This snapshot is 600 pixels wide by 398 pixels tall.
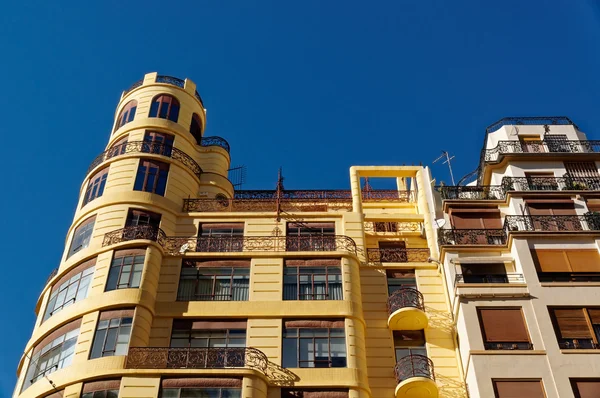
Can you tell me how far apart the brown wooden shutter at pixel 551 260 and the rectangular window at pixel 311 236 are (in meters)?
8.78

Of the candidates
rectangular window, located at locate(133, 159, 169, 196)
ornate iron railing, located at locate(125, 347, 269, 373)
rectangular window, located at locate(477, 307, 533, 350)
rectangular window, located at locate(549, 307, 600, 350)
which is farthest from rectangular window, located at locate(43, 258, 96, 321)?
rectangular window, located at locate(549, 307, 600, 350)

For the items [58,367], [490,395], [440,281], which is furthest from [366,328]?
[58,367]

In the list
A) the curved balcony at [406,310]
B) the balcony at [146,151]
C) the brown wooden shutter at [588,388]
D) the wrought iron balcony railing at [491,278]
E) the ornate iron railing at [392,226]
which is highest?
the balcony at [146,151]

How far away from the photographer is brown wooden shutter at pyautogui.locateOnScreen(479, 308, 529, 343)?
27.0 metres

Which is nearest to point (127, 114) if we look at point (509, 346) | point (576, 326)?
point (509, 346)

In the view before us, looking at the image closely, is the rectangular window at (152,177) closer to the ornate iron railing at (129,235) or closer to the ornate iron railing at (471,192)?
the ornate iron railing at (129,235)

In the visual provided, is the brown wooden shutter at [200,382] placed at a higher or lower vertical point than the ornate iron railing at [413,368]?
lower

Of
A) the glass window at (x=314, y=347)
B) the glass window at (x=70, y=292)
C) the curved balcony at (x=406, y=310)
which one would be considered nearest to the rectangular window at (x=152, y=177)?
the glass window at (x=70, y=292)

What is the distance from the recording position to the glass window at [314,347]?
90.1 ft

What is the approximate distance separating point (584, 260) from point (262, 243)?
550 inches

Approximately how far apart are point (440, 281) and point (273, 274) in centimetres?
745

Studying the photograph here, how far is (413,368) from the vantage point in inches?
1083

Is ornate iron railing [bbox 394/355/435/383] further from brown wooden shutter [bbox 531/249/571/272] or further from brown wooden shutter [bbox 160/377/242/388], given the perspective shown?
brown wooden shutter [bbox 160/377/242/388]

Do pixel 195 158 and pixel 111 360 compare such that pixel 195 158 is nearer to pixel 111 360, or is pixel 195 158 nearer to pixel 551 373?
pixel 111 360
